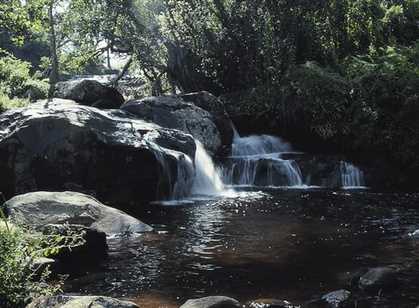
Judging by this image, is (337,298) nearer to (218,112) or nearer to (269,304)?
(269,304)

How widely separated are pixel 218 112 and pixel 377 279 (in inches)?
588

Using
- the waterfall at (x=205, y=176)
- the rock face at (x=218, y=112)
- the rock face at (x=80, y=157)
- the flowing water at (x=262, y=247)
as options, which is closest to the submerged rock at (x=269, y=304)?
the flowing water at (x=262, y=247)

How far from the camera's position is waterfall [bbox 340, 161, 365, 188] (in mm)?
19922

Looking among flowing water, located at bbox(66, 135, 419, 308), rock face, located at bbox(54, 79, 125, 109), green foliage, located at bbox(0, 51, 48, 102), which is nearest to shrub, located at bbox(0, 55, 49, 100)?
green foliage, located at bbox(0, 51, 48, 102)

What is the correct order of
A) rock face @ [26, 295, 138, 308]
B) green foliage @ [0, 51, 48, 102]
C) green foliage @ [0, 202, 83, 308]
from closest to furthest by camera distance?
green foliage @ [0, 202, 83, 308] → rock face @ [26, 295, 138, 308] → green foliage @ [0, 51, 48, 102]

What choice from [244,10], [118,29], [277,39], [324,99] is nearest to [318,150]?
[324,99]

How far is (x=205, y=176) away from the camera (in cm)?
1922

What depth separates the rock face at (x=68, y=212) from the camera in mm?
10812

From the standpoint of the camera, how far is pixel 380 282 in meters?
8.49

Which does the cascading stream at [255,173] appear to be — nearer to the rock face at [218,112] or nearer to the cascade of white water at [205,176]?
the cascade of white water at [205,176]

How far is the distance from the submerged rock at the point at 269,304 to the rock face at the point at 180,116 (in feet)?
43.0

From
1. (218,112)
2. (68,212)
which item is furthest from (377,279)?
(218,112)

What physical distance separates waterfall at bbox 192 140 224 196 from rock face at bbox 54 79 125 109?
515cm

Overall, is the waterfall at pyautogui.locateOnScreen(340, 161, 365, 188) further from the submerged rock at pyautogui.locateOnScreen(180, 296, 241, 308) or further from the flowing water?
the submerged rock at pyautogui.locateOnScreen(180, 296, 241, 308)
